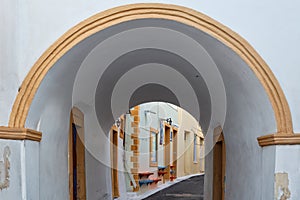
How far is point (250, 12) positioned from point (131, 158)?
987cm

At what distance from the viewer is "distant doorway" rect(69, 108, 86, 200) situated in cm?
657

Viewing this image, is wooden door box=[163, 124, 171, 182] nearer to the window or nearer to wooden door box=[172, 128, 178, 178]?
wooden door box=[172, 128, 178, 178]

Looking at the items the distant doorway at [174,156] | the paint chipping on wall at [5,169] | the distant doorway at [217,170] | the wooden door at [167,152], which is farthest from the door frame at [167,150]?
the paint chipping on wall at [5,169]

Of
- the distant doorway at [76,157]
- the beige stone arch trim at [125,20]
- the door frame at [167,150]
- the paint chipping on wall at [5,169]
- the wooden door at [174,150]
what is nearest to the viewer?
the paint chipping on wall at [5,169]

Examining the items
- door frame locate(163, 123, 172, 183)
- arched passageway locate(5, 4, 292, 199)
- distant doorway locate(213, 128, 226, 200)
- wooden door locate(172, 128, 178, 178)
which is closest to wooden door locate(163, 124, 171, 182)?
door frame locate(163, 123, 172, 183)

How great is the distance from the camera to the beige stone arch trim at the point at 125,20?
4.37 metres

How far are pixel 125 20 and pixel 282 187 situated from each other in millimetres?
2157

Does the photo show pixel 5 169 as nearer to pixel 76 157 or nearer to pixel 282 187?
pixel 282 187

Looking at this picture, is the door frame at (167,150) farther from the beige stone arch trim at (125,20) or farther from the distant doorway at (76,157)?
the beige stone arch trim at (125,20)

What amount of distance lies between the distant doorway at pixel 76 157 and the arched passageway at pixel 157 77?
0.80 ft

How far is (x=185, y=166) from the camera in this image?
A: 23672 millimetres

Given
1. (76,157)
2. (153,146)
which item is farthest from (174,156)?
(76,157)

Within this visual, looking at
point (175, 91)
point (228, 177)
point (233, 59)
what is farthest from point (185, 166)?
point (233, 59)

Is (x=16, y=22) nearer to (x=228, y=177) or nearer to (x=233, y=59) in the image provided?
(x=233, y=59)
